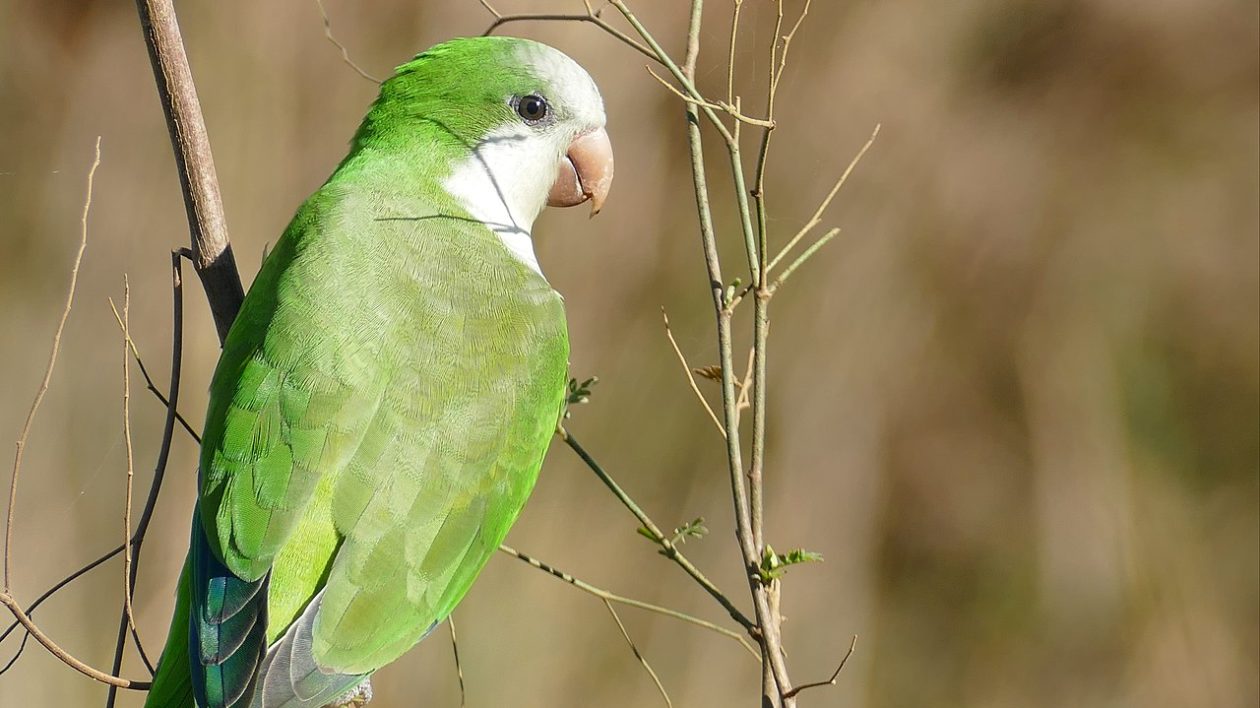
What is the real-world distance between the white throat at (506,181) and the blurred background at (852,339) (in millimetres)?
1732

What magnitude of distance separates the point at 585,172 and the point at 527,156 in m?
0.19

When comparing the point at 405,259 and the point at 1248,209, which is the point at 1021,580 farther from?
the point at 405,259

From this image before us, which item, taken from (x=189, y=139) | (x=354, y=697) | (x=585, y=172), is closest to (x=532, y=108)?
(x=585, y=172)

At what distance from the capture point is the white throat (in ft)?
9.15

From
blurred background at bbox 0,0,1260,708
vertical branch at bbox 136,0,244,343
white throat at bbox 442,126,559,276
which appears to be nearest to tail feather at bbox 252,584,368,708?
vertical branch at bbox 136,0,244,343

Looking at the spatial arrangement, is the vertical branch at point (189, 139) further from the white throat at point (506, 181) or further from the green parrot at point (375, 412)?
the white throat at point (506, 181)

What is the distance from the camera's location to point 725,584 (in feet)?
16.1

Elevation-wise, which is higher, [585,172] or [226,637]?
[585,172]

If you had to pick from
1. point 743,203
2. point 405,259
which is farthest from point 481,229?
point 743,203

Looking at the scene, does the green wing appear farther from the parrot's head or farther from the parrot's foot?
the parrot's head

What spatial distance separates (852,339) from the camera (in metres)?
5.12

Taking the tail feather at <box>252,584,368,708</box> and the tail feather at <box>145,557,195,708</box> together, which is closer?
the tail feather at <box>252,584,368,708</box>

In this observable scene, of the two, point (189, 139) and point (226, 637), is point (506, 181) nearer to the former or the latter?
point (189, 139)

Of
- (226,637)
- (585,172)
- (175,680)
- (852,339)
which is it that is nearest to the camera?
(226,637)
